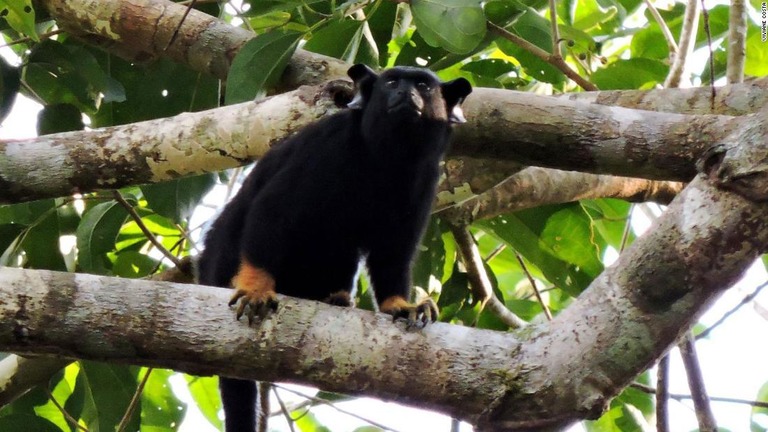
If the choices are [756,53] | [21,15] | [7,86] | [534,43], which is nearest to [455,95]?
[534,43]

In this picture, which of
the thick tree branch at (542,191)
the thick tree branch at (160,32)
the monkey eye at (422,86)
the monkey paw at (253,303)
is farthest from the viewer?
the thick tree branch at (542,191)

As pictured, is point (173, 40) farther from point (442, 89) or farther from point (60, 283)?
point (60, 283)

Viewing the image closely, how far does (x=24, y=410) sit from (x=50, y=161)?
1.54 meters

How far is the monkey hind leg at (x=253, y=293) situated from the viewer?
2805mm

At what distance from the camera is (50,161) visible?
3.48 metres

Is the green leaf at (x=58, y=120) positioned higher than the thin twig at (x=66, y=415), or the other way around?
the green leaf at (x=58, y=120)

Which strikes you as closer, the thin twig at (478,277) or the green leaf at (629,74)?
the green leaf at (629,74)

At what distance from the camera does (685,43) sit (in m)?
4.07

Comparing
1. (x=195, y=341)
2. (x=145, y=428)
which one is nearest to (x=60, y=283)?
(x=195, y=341)

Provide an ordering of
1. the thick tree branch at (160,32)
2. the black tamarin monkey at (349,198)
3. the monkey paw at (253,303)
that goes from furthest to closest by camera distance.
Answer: the thick tree branch at (160,32)
the black tamarin monkey at (349,198)
the monkey paw at (253,303)

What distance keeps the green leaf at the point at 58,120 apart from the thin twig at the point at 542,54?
1940mm

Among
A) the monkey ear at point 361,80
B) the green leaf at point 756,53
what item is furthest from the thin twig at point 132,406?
the green leaf at point 756,53

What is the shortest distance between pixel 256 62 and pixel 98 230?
107 cm

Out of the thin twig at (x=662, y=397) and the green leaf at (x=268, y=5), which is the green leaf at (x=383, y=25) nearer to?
the green leaf at (x=268, y=5)
